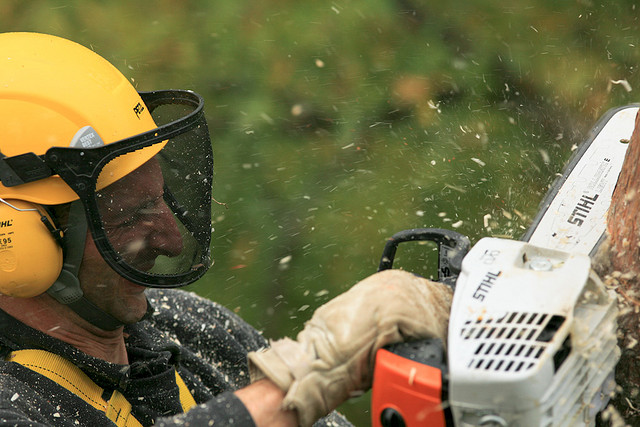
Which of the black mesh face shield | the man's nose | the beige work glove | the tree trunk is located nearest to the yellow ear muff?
the black mesh face shield

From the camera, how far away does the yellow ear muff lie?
1730 mm

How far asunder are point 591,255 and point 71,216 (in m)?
1.33

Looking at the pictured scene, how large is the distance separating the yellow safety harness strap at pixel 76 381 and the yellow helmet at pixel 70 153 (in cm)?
18

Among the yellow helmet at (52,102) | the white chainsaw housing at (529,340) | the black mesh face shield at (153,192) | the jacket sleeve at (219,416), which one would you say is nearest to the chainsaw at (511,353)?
the white chainsaw housing at (529,340)

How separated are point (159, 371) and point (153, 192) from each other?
0.57 m

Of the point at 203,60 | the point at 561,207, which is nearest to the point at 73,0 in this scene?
the point at 203,60

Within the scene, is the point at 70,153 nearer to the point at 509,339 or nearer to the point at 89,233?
the point at 89,233

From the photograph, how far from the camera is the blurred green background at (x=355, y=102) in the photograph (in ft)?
12.2

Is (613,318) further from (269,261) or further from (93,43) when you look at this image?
(93,43)

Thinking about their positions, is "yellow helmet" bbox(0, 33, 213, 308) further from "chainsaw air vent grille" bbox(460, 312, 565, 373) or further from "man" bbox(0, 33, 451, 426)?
"chainsaw air vent grille" bbox(460, 312, 565, 373)

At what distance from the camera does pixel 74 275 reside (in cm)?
188

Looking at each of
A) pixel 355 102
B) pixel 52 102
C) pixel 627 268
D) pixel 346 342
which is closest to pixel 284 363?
pixel 346 342

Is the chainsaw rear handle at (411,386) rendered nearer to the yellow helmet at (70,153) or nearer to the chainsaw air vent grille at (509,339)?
the chainsaw air vent grille at (509,339)

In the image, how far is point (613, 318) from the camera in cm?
129
